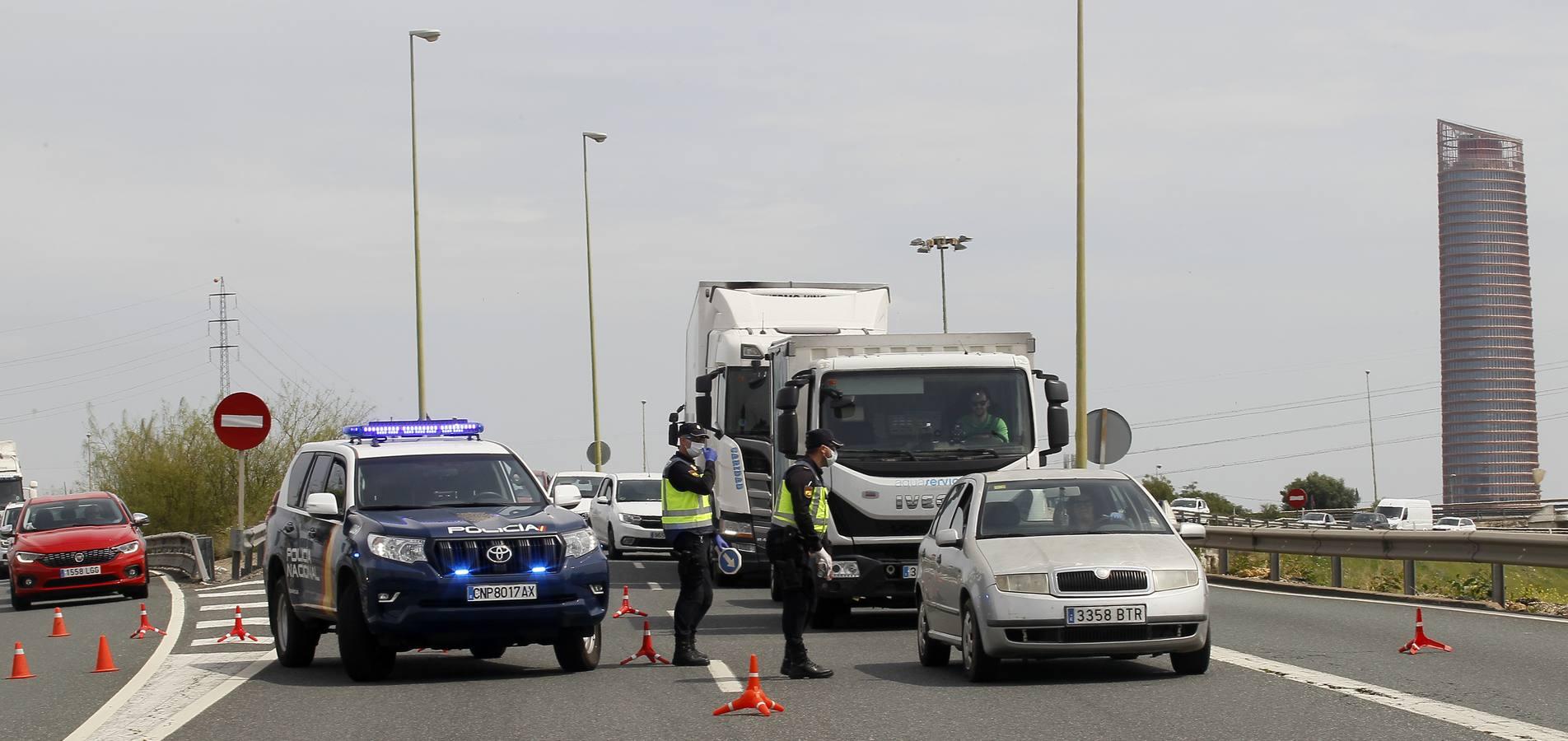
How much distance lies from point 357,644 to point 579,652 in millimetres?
1563

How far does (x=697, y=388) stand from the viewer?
2428cm

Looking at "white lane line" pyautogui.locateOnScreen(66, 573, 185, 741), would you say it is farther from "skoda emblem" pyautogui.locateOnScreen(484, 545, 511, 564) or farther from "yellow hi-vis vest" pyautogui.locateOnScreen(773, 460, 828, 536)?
"yellow hi-vis vest" pyautogui.locateOnScreen(773, 460, 828, 536)

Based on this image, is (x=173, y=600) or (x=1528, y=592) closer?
(x=1528, y=592)

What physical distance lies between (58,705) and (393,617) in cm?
220

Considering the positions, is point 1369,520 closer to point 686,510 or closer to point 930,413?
point 930,413

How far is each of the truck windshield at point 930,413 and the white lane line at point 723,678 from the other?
12.3 ft

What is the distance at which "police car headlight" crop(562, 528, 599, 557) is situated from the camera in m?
12.9

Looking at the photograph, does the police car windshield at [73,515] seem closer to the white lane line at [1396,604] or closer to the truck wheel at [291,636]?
the truck wheel at [291,636]

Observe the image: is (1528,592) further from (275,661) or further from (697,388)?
(275,661)

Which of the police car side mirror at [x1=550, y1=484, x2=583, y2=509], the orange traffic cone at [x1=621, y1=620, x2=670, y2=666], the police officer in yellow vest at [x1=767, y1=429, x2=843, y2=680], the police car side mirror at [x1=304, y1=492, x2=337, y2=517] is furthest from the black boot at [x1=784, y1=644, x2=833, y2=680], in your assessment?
the police car side mirror at [x1=304, y1=492, x2=337, y2=517]

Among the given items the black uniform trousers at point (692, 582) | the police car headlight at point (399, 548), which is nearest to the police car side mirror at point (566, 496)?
the black uniform trousers at point (692, 582)

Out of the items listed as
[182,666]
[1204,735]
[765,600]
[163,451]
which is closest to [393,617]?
[182,666]

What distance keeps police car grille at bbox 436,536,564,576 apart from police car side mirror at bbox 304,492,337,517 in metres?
0.95

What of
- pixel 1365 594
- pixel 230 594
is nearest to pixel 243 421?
pixel 230 594
